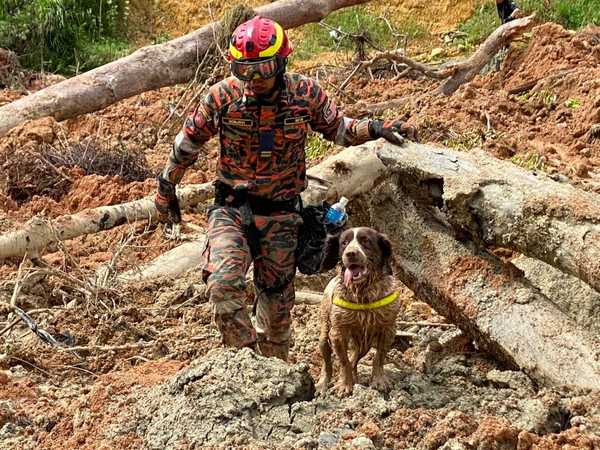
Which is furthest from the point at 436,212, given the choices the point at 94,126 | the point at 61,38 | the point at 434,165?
the point at 61,38

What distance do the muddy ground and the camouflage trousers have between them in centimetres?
42

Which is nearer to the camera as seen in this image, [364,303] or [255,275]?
[364,303]

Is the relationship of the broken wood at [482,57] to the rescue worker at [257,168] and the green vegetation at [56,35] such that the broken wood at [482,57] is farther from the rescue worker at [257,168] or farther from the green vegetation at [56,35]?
the rescue worker at [257,168]

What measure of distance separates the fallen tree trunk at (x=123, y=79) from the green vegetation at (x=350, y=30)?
11.3 ft

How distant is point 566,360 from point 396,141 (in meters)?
1.83

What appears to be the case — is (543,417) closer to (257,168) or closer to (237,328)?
(237,328)

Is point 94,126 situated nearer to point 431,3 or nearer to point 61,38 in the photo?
point 61,38

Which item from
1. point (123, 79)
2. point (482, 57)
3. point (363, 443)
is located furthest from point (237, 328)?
point (482, 57)

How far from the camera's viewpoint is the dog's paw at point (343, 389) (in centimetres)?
593

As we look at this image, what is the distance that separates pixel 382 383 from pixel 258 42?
2.00 m

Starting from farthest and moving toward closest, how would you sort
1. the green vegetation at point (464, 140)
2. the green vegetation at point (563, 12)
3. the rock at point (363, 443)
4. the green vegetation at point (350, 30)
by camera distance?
the green vegetation at point (350, 30), the green vegetation at point (563, 12), the green vegetation at point (464, 140), the rock at point (363, 443)

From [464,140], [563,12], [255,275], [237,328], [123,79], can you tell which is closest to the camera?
[237,328]

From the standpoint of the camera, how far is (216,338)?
7562 mm

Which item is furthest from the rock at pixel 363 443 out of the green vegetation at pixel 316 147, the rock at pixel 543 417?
the green vegetation at pixel 316 147
